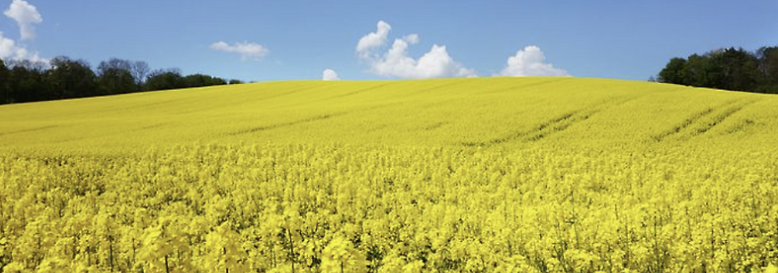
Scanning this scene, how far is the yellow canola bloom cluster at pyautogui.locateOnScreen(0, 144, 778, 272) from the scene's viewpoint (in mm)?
5957

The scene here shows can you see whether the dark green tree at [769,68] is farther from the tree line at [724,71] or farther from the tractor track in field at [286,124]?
the tractor track in field at [286,124]

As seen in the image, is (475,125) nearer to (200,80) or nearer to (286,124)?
(286,124)

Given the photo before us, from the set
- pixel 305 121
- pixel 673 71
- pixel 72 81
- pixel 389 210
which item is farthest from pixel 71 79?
pixel 673 71

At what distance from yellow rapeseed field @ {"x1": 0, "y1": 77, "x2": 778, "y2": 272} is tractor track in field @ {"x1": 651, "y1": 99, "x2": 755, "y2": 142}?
96 millimetres

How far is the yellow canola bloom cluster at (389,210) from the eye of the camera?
596 cm

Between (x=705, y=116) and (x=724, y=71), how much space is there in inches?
2041

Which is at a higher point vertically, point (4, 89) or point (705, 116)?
point (4, 89)

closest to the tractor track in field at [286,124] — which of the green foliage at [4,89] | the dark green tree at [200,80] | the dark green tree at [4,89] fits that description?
the dark green tree at [4,89]

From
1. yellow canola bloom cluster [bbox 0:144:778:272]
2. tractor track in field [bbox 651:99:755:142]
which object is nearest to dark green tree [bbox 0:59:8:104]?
yellow canola bloom cluster [bbox 0:144:778:272]

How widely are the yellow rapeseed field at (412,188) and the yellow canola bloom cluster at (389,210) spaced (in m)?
0.04

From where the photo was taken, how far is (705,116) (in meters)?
19.1

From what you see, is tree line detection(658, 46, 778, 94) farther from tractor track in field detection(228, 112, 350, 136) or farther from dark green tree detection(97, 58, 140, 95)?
dark green tree detection(97, 58, 140, 95)

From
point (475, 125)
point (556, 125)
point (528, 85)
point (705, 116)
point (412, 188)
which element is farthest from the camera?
point (528, 85)

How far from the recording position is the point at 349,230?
7453mm
